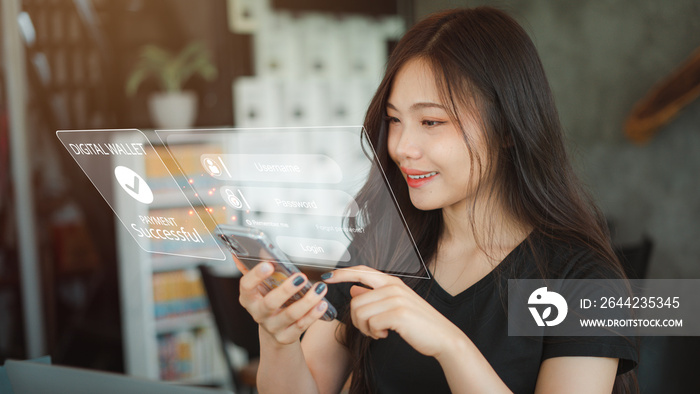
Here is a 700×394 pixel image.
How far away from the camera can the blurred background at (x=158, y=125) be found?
3068mm

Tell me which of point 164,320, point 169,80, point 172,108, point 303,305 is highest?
point 169,80

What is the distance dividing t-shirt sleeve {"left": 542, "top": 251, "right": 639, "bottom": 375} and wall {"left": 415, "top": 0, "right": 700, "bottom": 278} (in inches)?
77.3

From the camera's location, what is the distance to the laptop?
725 mm

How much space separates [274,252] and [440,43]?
1.59 feet

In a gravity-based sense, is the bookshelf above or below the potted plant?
below

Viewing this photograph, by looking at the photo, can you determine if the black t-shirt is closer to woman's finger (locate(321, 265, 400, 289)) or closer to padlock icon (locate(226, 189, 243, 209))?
woman's finger (locate(321, 265, 400, 289))

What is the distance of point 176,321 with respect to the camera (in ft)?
10.8

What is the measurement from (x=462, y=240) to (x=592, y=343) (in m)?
0.34

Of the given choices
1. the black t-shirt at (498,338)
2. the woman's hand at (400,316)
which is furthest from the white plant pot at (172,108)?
the woman's hand at (400,316)

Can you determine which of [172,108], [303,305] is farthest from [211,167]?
[172,108]

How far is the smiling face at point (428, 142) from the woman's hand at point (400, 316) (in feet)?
0.60

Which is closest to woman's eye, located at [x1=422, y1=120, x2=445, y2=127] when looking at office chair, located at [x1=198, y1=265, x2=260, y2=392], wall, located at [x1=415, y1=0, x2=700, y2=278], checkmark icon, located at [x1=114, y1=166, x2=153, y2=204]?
checkmark icon, located at [x1=114, y1=166, x2=153, y2=204]

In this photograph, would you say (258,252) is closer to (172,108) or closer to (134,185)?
(134,185)

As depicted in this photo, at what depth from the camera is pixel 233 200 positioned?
90 centimetres
